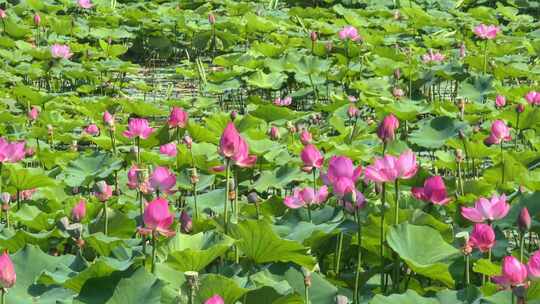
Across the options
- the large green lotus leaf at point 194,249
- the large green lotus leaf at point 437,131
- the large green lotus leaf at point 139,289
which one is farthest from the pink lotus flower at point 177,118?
the large green lotus leaf at point 139,289

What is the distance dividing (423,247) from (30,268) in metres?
0.78

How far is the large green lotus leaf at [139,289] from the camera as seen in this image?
184cm

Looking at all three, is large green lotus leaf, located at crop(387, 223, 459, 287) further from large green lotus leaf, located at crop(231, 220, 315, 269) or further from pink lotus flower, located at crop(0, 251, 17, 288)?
pink lotus flower, located at crop(0, 251, 17, 288)

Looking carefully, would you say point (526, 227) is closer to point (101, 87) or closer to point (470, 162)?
point (470, 162)

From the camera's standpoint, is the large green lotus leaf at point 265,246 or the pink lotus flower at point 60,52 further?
the pink lotus flower at point 60,52

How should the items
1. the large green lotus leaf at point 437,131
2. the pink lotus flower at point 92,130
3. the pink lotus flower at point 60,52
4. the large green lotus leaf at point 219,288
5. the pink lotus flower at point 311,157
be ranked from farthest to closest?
the pink lotus flower at point 60,52
the pink lotus flower at point 92,130
the large green lotus leaf at point 437,131
the pink lotus flower at point 311,157
the large green lotus leaf at point 219,288

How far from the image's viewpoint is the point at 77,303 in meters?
1.86

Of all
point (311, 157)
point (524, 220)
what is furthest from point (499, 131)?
point (524, 220)

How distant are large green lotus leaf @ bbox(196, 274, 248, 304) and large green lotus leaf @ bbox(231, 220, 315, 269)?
0.22 metres

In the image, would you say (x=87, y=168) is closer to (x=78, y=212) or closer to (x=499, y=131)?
(x=78, y=212)

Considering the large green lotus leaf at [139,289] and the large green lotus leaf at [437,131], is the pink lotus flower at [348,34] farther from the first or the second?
the large green lotus leaf at [139,289]

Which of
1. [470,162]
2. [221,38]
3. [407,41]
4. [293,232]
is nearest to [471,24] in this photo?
[407,41]

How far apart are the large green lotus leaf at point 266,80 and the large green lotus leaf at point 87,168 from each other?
1454 mm

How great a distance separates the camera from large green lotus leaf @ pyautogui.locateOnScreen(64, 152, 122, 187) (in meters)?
3.01
